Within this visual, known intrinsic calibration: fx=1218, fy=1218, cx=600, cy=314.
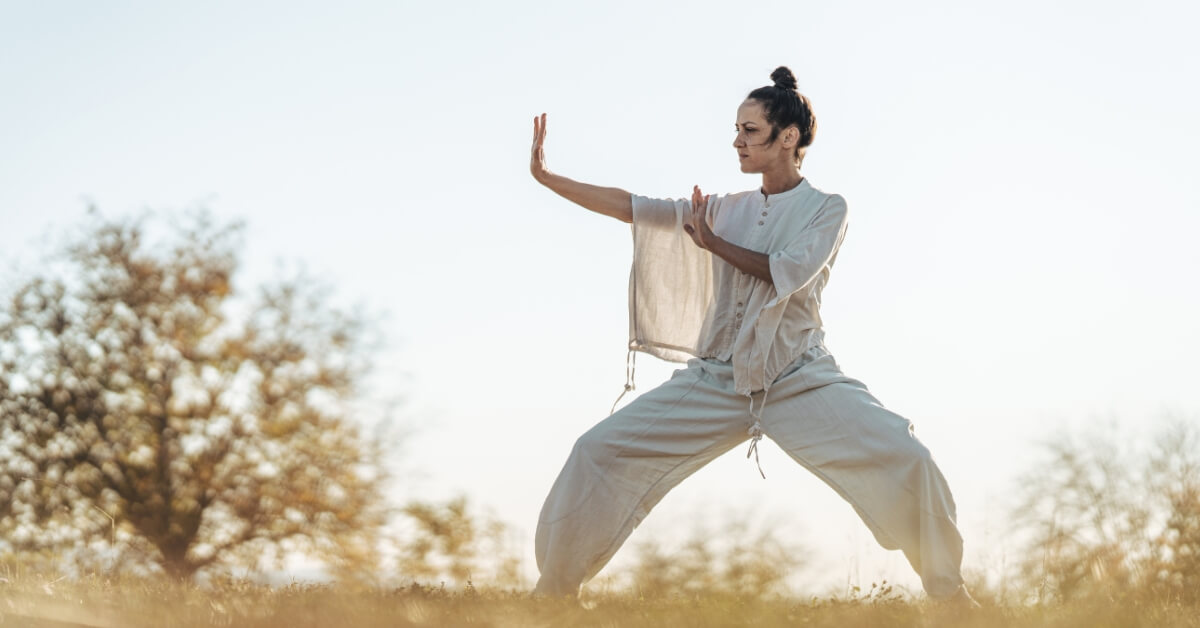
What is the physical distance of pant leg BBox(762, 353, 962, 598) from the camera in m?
4.60

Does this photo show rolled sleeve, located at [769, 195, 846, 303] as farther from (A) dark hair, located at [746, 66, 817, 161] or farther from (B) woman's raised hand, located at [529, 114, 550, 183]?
(B) woman's raised hand, located at [529, 114, 550, 183]

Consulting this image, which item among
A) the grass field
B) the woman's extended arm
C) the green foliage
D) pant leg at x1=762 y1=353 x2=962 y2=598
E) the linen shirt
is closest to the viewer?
the grass field

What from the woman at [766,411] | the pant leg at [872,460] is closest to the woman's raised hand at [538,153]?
the woman at [766,411]

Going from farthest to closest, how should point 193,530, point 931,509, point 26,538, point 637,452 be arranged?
point 193,530, point 26,538, point 637,452, point 931,509

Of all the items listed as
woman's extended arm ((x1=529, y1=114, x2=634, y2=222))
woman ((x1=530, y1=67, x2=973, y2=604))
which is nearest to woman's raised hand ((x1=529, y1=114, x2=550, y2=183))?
woman's extended arm ((x1=529, y1=114, x2=634, y2=222))

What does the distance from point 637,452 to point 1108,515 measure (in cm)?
841

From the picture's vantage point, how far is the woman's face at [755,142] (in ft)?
16.9

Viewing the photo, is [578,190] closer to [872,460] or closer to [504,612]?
[872,460]

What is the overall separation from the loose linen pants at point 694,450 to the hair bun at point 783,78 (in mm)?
1170

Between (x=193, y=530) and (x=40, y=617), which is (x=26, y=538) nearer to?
(x=193, y=530)

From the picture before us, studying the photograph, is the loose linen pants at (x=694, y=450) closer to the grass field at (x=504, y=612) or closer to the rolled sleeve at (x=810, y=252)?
the rolled sleeve at (x=810, y=252)

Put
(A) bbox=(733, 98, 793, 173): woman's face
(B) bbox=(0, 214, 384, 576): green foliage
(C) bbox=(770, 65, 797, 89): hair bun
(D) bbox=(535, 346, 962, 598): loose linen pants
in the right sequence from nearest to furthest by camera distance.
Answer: (D) bbox=(535, 346, 962, 598): loose linen pants < (A) bbox=(733, 98, 793, 173): woman's face < (C) bbox=(770, 65, 797, 89): hair bun < (B) bbox=(0, 214, 384, 576): green foliage

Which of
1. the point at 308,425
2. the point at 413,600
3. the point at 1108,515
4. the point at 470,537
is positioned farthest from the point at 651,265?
the point at 308,425

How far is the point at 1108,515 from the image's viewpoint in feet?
38.7
